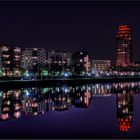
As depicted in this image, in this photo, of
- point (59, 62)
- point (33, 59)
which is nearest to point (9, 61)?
point (33, 59)

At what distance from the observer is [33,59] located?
120 m

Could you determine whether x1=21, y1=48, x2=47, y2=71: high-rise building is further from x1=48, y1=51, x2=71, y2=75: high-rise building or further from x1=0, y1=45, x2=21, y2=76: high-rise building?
x1=0, y1=45, x2=21, y2=76: high-rise building

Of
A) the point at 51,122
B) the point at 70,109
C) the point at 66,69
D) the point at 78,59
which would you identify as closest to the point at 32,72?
→ the point at 66,69

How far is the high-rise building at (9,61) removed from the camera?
96.2 meters

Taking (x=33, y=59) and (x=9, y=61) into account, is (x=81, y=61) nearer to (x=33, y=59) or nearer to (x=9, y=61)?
(x=33, y=59)

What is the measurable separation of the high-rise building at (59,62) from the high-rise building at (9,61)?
631 inches

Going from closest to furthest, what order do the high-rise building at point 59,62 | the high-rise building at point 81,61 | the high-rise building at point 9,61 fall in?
the high-rise building at point 9,61
the high-rise building at point 59,62
the high-rise building at point 81,61

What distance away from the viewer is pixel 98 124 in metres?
21.5

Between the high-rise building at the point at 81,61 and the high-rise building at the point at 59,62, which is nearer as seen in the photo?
the high-rise building at the point at 59,62

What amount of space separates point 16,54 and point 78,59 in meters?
41.8

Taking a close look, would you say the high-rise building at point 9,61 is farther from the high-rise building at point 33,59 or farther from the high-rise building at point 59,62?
the high-rise building at point 59,62

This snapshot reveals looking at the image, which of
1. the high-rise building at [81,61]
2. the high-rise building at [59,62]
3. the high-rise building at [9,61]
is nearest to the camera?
the high-rise building at [9,61]

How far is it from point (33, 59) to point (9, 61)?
21.4 m

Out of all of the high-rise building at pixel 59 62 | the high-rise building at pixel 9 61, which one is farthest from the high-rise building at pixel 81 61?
the high-rise building at pixel 9 61
